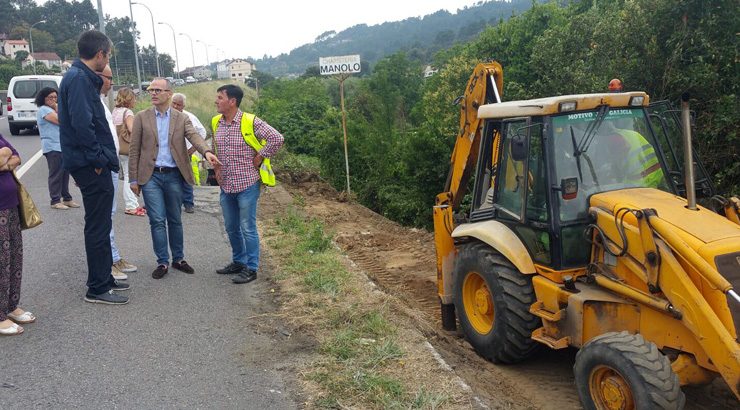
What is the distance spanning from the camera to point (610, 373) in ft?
13.0

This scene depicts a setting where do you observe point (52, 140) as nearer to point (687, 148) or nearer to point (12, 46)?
point (687, 148)

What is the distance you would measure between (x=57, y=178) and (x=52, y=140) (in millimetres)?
598

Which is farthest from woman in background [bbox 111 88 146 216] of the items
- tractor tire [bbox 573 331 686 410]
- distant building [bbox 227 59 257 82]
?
distant building [bbox 227 59 257 82]

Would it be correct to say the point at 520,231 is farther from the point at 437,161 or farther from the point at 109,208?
the point at 437,161

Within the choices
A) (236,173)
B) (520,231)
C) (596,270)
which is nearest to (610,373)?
(596,270)

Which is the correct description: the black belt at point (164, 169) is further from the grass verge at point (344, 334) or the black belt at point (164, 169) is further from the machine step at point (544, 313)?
the machine step at point (544, 313)

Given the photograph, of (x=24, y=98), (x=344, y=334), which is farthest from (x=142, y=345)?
(x=24, y=98)

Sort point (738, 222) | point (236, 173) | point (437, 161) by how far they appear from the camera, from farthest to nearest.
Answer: point (437, 161) → point (236, 173) → point (738, 222)

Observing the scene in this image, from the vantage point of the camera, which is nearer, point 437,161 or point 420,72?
point 437,161

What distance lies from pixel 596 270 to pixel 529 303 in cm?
60

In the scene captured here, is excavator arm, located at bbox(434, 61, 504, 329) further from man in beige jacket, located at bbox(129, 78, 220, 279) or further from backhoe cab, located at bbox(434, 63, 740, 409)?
man in beige jacket, located at bbox(129, 78, 220, 279)

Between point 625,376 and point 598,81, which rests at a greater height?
point 598,81

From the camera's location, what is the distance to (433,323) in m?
6.30

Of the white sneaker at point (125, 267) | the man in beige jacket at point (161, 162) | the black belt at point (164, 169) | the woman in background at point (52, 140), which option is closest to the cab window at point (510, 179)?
the man in beige jacket at point (161, 162)
